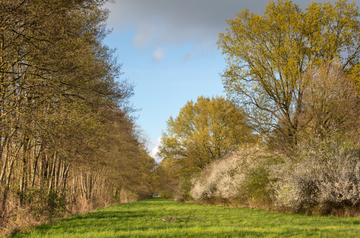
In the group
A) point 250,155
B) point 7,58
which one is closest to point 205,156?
point 250,155

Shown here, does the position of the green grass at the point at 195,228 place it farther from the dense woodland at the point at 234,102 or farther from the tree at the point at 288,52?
the tree at the point at 288,52

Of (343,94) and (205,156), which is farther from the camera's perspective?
(205,156)

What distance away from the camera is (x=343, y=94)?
1220cm

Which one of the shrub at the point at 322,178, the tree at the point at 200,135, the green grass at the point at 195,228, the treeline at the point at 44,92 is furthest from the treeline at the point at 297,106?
the treeline at the point at 44,92

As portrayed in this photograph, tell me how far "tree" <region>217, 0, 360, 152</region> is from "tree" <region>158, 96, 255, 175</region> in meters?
10.8

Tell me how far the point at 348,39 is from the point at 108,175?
19.8 m

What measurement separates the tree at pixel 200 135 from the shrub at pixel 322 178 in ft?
45.6

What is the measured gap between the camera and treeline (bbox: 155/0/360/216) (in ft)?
36.5

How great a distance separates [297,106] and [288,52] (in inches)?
126

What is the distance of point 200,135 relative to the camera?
91.1 feet

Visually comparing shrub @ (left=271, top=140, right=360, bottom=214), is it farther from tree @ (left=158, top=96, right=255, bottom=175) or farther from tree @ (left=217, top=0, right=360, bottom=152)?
tree @ (left=158, top=96, right=255, bottom=175)

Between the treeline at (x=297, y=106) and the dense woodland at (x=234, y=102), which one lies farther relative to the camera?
the treeline at (x=297, y=106)

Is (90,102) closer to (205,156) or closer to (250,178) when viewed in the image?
(250,178)

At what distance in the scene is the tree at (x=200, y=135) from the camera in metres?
27.6
